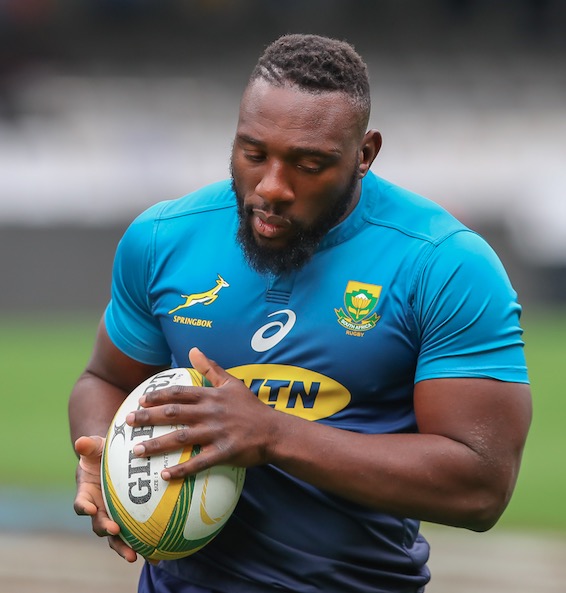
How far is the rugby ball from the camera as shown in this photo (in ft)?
10.6

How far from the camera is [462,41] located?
28.3 meters

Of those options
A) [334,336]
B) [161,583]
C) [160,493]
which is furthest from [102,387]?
[334,336]

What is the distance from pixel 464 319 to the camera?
3289mm

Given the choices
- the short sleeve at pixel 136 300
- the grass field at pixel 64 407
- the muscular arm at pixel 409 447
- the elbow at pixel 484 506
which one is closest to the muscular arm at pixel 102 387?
the short sleeve at pixel 136 300

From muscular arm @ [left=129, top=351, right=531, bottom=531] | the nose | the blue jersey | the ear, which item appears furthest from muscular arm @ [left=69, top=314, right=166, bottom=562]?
the ear

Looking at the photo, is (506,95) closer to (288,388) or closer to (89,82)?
(89,82)

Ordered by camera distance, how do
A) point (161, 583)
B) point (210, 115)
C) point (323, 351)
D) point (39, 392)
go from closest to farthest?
1. point (323, 351)
2. point (161, 583)
3. point (39, 392)
4. point (210, 115)

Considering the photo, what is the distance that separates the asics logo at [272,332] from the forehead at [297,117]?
53 centimetres

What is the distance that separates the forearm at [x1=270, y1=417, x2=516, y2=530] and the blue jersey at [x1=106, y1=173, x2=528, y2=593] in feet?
0.69

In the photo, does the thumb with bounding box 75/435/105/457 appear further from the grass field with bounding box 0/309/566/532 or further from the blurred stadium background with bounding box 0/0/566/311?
the blurred stadium background with bounding box 0/0/566/311

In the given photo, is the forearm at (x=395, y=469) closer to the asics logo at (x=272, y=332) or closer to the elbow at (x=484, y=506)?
→ the elbow at (x=484, y=506)

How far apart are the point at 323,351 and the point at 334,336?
0.18 ft

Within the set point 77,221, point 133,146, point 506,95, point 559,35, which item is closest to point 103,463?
point 77,221

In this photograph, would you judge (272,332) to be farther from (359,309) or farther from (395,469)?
(395,469)
